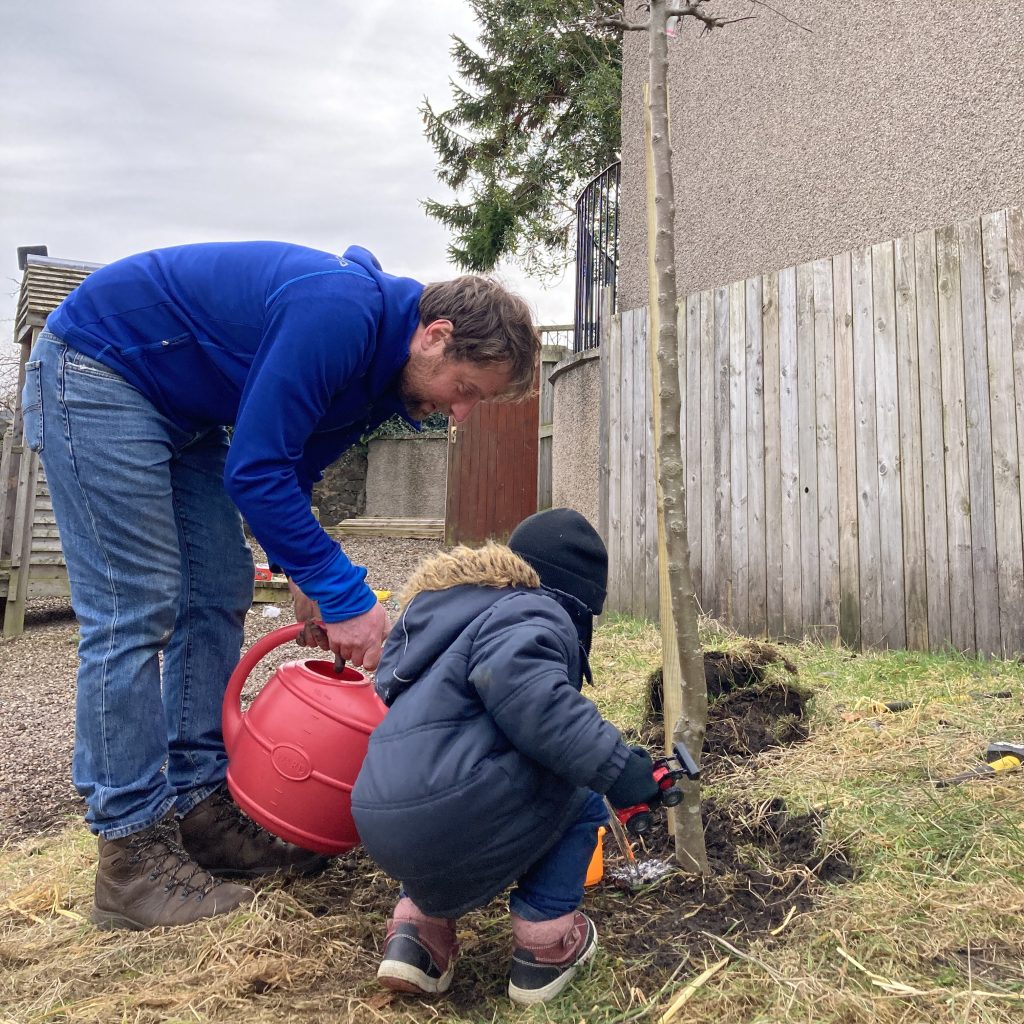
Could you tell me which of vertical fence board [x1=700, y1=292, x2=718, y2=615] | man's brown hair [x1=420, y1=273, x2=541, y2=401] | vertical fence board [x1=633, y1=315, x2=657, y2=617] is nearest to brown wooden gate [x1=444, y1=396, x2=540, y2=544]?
vertical fence board [x1=633, y1=315, x2=657, y2=617]

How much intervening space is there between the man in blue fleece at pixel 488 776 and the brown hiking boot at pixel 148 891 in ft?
1.72

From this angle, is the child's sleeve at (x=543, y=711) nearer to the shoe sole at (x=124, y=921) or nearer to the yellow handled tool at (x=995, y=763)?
the shoe sole at (x=124, y=921)

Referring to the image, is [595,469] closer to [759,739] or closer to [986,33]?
[986,33]

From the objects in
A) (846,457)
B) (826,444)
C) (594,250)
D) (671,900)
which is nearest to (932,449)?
(846,457)

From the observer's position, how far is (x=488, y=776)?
5.14 ft

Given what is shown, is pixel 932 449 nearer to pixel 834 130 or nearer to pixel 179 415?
pixel 834 130

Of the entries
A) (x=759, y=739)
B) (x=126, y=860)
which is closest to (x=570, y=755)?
(x=126, y=860)

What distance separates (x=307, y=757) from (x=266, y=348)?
0.86 meters

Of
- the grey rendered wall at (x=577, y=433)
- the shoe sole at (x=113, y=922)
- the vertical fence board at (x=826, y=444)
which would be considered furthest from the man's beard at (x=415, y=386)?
the grey rendered wall at (x=577, y=433)

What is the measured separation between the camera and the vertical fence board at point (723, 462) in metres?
4.69

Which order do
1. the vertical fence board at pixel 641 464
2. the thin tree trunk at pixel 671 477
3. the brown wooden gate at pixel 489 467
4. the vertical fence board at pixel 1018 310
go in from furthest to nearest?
the brown wooden gate at pixel 489 467
the vertical fence board at pixel 641 464
the vertical fence board at pixel 1018 310
the thin tree trunk at pixel 671 477

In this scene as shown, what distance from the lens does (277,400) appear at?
186 cm

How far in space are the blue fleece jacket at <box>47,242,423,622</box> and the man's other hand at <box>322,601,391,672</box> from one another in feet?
0.07

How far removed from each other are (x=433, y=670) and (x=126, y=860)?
876 millimetres
